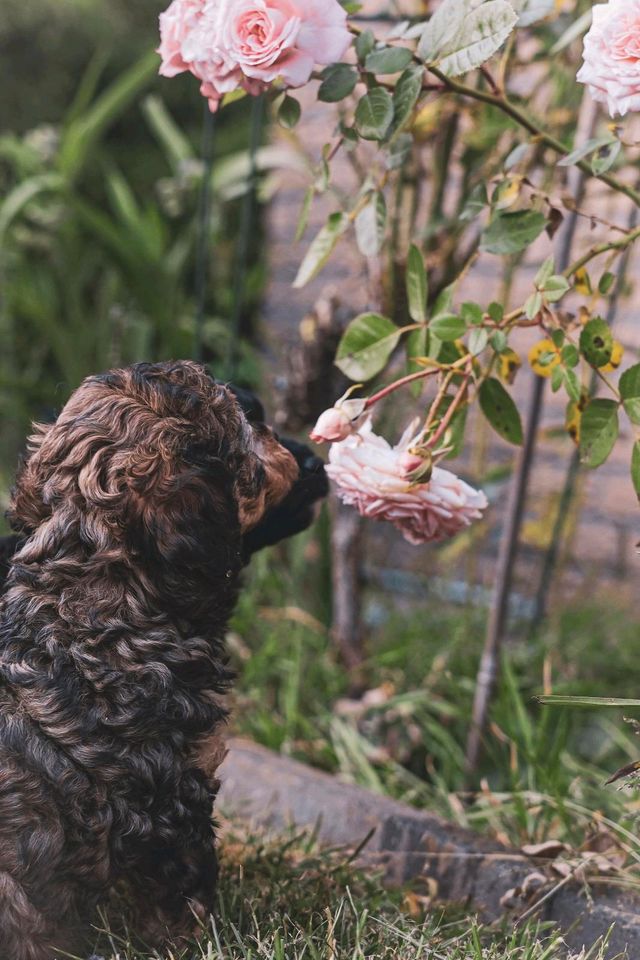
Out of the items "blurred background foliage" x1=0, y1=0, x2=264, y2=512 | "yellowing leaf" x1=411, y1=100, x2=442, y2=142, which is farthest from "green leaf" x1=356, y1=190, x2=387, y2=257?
"blurred background foliage" x1=0, y1=0, x2=264, y2=512

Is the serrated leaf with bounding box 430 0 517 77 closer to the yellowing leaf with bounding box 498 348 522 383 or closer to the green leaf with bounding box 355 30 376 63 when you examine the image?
the green leaf with bounding box 355 30 376 63

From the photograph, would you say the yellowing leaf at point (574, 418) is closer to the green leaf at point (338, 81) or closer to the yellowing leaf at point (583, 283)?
the yellowing leaf at point (583, 283)

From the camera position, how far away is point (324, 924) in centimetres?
160

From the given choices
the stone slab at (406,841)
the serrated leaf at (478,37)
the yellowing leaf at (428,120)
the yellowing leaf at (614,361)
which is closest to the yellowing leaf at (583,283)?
the yellowing leaf at (614,361)

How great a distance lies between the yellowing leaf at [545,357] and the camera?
5.43 feet

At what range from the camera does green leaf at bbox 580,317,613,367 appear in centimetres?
165

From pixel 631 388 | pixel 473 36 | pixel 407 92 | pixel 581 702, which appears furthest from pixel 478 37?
pixel 581 702

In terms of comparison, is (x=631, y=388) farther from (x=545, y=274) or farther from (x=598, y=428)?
(x=545, y=274)

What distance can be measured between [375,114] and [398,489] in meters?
0.63

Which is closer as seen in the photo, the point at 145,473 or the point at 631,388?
the point at 145,473

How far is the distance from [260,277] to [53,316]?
116 centimetres

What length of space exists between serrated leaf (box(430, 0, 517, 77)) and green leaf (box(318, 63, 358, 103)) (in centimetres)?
16

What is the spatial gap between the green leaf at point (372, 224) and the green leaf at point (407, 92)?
163mm

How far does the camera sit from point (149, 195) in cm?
617
